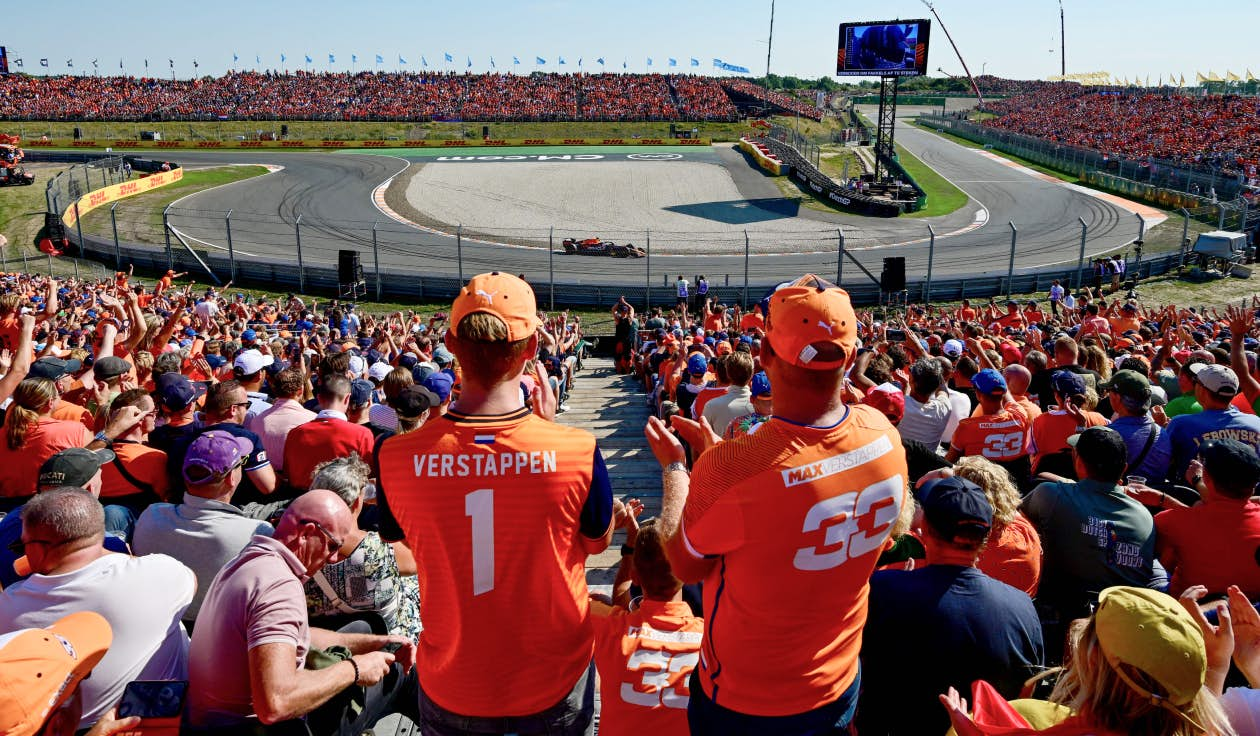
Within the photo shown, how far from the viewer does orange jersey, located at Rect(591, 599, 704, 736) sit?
3121 mm

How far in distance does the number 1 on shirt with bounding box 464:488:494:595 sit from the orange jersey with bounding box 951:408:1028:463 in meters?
4.28

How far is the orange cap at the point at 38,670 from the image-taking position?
8.25ft

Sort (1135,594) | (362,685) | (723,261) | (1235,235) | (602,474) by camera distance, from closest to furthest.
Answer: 1. (1135,594)
2. (602,474)
3. (362,685)
4. (1235,235)
5. (723,261)

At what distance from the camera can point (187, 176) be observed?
4953 cm

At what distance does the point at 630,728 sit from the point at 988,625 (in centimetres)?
137

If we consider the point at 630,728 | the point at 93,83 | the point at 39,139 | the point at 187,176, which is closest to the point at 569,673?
the point at 630,728

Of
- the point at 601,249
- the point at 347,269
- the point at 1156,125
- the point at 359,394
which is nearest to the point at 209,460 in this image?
the point at 359,394

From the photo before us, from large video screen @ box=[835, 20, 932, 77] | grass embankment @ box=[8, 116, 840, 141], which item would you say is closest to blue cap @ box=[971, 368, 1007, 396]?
large video screen @ box=[835, 20, 932, 77]

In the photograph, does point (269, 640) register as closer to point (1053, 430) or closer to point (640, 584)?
point (640, 584)

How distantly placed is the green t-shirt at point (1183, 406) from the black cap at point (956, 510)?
447 cm

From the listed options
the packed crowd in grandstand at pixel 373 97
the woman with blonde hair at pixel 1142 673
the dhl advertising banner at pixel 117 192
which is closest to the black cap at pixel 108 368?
the woman with blonde hair at pixel 1142 673

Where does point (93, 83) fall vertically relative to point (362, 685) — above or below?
above

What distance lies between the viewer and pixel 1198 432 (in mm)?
5496

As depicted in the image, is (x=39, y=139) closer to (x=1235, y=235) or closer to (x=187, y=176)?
(x=187, y=176)
